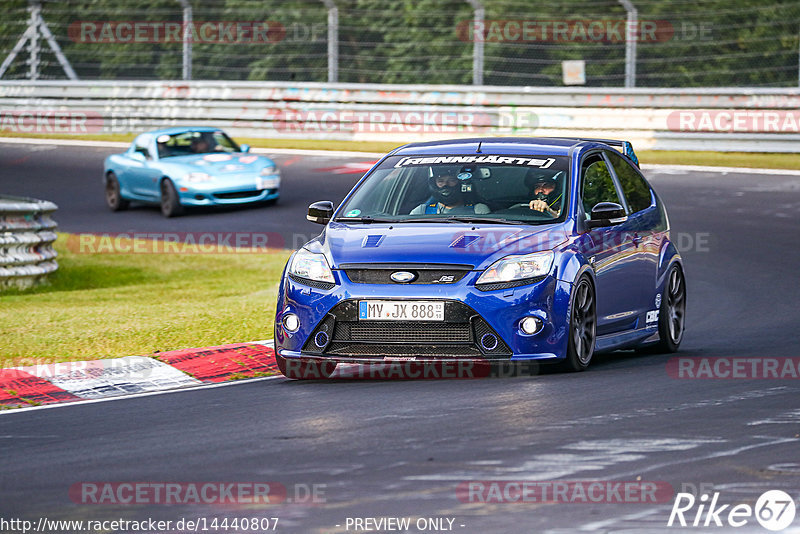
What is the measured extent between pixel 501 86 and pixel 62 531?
2214 cm

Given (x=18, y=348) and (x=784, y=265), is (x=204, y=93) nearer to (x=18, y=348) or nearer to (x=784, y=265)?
(x=784, y=265)

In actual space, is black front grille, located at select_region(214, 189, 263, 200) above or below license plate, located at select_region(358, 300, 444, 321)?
below

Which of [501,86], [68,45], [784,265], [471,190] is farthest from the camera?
[68,45]

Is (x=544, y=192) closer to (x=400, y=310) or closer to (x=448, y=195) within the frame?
(x=448, y=195)

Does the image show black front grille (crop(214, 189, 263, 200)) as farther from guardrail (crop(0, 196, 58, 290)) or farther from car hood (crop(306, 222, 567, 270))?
car hood (crop(306, 222, 567, 270))

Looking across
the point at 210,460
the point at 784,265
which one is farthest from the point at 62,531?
the point at 784,265

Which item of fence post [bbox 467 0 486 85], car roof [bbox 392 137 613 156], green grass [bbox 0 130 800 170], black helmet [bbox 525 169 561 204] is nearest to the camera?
black helmet [bbox 525 169 561 204]

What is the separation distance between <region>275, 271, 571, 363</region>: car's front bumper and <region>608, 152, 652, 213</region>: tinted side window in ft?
6.33

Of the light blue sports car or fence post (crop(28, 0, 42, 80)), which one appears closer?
the light blue sports car

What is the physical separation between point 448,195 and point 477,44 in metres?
17.4

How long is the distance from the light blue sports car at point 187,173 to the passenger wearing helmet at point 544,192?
12.5m

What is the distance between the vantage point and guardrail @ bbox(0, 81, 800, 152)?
969 inches

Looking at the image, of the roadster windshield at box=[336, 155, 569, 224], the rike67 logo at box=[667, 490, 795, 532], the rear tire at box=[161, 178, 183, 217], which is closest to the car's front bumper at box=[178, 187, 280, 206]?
the rear tire at box=[161, 178, 183, 217]

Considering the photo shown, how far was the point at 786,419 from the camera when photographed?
7.26 m
